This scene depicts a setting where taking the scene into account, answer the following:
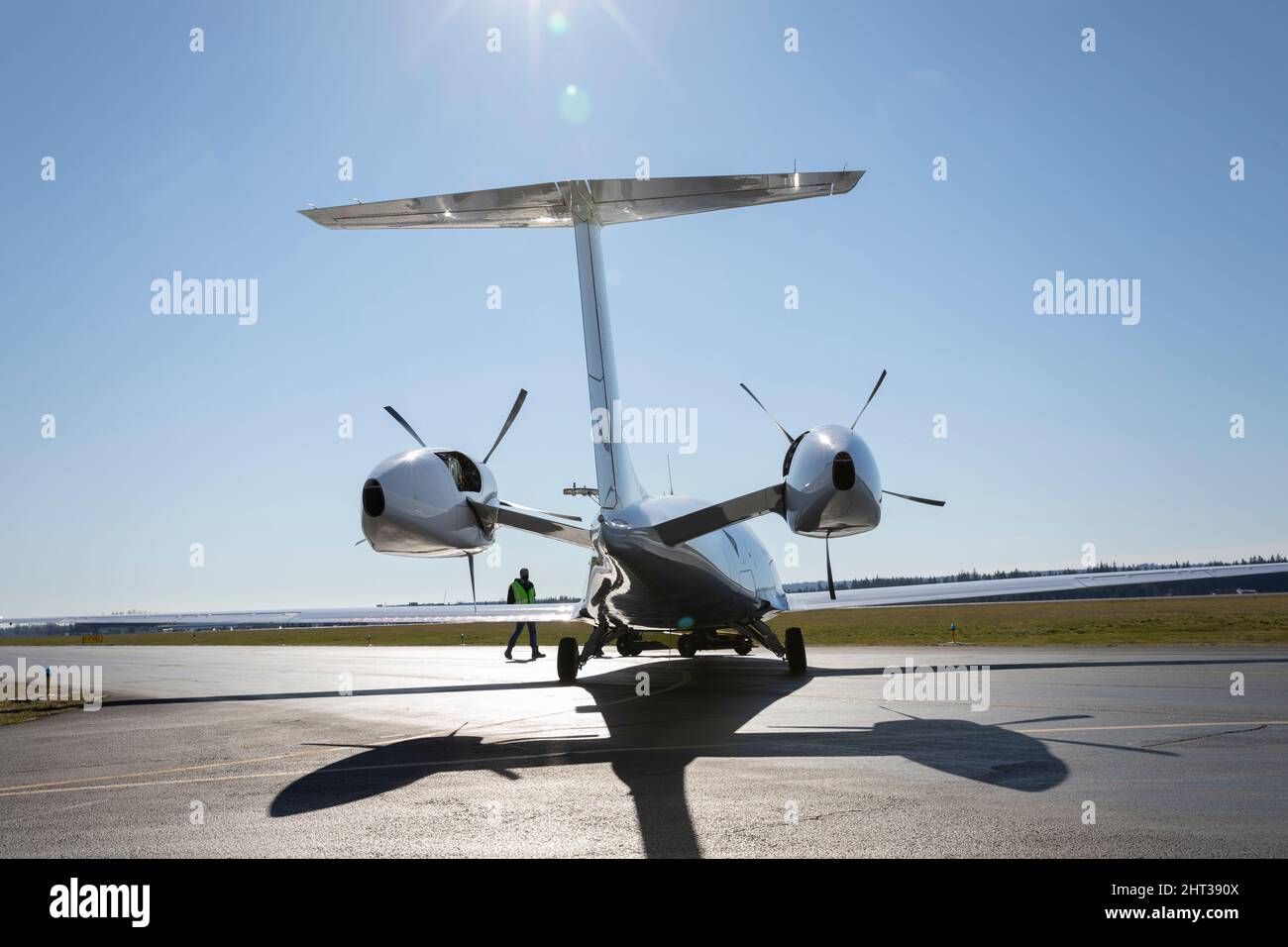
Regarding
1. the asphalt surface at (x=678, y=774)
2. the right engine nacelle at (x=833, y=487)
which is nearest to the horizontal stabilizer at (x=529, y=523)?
the asphalt surface at (x=678, y=774)

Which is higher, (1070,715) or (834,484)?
(834,484)

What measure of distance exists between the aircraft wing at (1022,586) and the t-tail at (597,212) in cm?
878

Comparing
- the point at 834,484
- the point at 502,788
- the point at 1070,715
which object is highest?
the point at 834,484

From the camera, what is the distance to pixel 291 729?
1326 centimetres

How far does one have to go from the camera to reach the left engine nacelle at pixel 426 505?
12.1 metres

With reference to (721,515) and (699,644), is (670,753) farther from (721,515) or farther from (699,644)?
(699,644)

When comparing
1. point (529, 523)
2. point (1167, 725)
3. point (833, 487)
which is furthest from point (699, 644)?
point (1167, 725)

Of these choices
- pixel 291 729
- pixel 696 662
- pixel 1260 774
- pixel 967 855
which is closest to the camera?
pixel 967 855

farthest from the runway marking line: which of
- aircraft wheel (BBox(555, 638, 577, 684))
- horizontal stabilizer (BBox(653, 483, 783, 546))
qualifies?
aircraft wheel (BBox(555, 638, 577, 684))

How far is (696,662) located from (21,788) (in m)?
18.7

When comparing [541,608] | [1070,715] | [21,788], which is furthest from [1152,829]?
[541,608]

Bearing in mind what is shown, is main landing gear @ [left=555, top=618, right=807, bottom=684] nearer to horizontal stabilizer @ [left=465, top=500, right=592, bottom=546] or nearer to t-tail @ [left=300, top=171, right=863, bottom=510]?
horizontal stabilizer @ [left=465, top=500, right=592, bottom=546]

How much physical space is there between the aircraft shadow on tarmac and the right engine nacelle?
8.35 feet

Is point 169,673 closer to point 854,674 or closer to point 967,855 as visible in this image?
point 854,674
